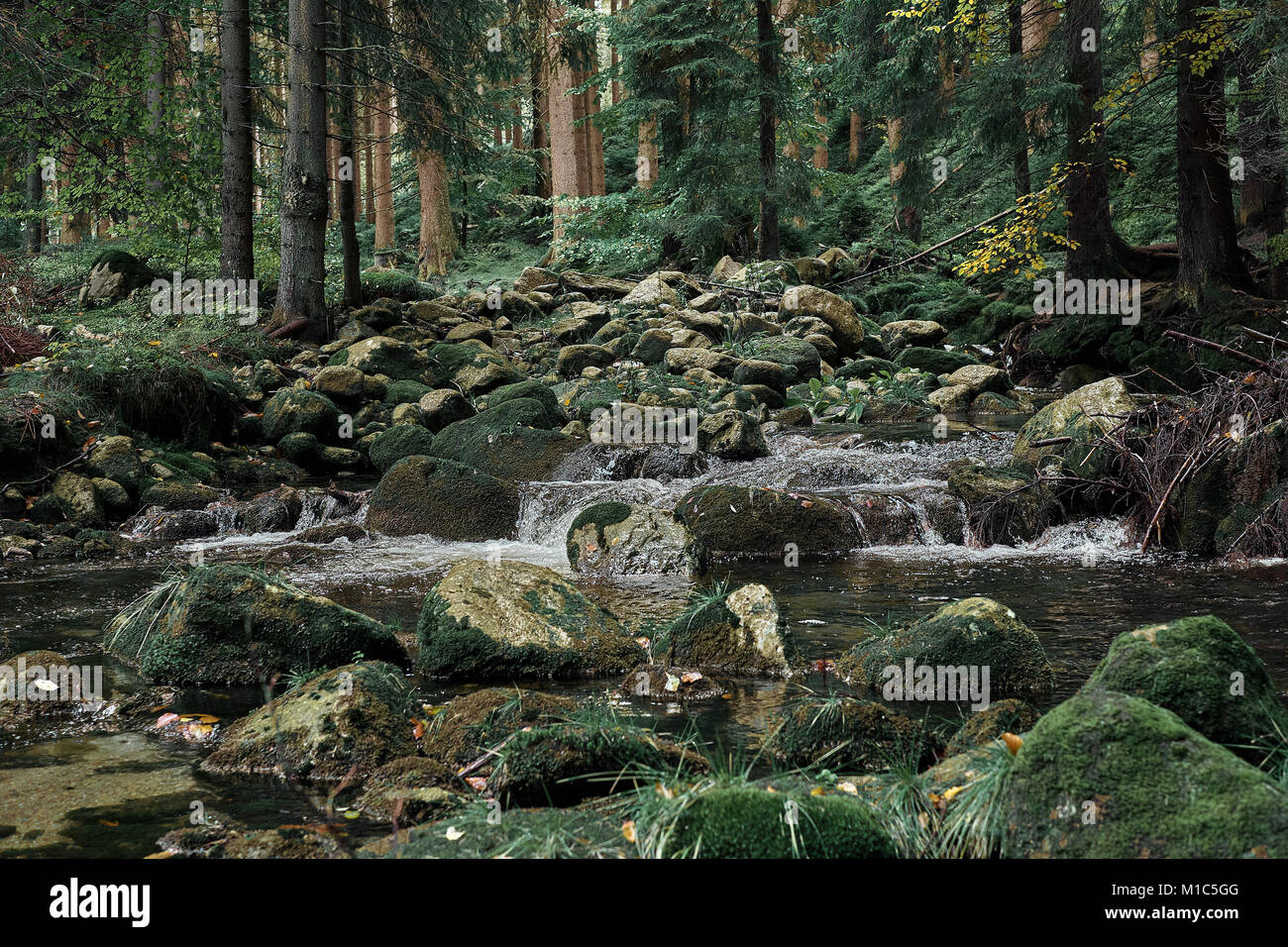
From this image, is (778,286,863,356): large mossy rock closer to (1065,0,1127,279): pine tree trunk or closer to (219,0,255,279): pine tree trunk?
(1065,0,1127,279): pine tree trunk

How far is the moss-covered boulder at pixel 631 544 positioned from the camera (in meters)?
8.22

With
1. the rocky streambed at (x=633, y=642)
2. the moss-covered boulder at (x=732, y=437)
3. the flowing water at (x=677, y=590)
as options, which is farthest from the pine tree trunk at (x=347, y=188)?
the moss-covered boulder at (x=732, y=437)

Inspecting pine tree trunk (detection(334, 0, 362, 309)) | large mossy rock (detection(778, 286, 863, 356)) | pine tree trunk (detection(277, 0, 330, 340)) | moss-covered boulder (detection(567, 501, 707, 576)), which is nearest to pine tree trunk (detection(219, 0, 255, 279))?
pine tree trunk (detection(277, 0, 330, 340))

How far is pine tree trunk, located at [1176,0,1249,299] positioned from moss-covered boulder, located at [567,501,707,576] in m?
10.0

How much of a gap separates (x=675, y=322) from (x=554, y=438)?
6460 mm

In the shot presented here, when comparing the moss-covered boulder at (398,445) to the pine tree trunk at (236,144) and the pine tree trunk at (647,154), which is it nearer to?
the pine tree trunk at (236,144)

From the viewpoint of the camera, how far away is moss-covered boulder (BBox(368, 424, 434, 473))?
12.7m

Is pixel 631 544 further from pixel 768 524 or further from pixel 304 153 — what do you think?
pixel 304 153

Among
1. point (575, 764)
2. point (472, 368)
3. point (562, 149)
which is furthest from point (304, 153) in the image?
point (575, 764)

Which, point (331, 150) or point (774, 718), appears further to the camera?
point (331, 150)

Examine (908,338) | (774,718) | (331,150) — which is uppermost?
(331,150)
